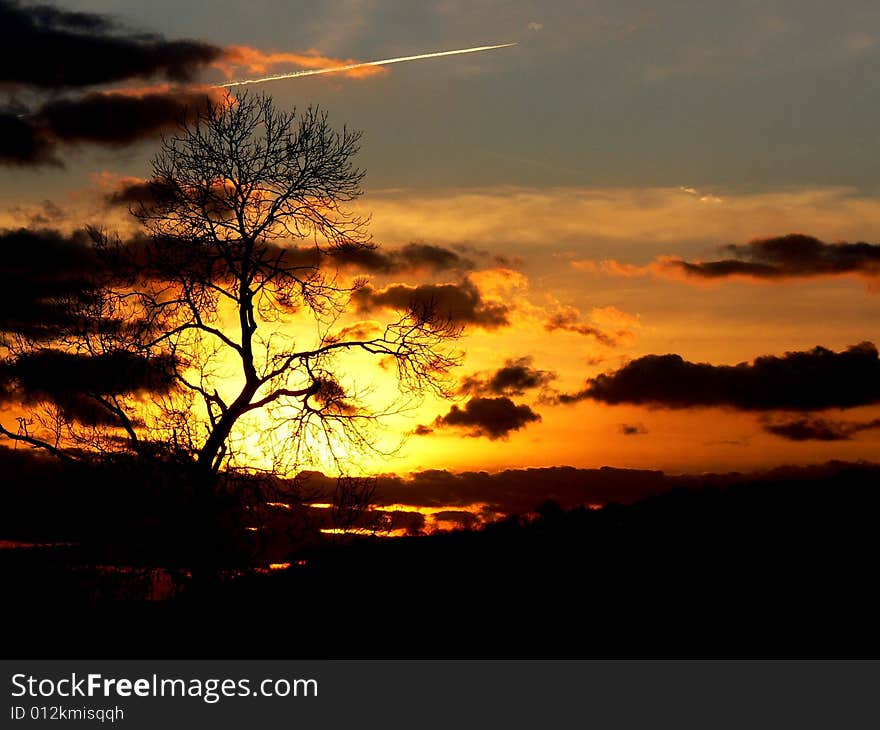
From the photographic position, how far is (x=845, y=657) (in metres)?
17.5

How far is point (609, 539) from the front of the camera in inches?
957

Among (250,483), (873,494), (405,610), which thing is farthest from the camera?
(873,494)

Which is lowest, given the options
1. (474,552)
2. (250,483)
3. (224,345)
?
(474,552)

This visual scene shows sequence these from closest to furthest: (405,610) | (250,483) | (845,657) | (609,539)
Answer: (845,657) < (405,610) < (250,483) < (609,539)

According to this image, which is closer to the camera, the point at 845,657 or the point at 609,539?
the point at 845,657

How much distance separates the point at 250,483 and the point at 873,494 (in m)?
16.1

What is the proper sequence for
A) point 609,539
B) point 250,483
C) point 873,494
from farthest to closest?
1. point 873,494
2. point 609,539
3. point 250,483
